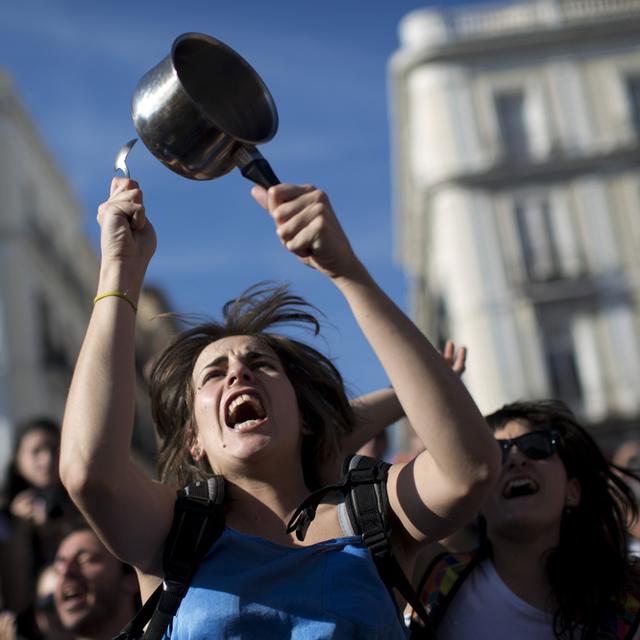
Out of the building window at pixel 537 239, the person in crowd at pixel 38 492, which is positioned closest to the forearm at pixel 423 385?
the person in crowd at pixel 38 492

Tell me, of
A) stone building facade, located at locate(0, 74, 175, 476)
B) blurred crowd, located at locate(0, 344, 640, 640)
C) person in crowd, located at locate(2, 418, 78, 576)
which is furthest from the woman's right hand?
stone building facade, located at locate(0, 74, 175, 476)

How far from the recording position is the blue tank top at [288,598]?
2152mm

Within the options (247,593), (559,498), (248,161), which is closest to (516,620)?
(559,498)

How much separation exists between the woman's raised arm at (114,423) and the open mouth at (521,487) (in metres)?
1.15

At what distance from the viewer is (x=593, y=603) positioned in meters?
2.88

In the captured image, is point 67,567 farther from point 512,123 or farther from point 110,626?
point 512,123

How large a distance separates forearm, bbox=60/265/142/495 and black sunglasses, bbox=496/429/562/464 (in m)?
1.34

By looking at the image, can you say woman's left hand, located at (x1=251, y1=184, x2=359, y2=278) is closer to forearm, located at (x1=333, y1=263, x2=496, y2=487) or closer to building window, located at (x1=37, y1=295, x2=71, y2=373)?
forearm, located at (x1=333, y1=263, x2=496, y2=487)

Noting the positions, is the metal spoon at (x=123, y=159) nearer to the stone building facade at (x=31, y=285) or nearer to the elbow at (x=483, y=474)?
the elbow at (x=483, y=474)

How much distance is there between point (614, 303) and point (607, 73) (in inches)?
206

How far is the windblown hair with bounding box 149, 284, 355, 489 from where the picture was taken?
2.68m

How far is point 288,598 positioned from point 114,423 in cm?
48

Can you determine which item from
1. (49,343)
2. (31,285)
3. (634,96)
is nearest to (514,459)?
(634,96)

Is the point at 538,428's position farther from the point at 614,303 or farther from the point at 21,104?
the point at 21,104
